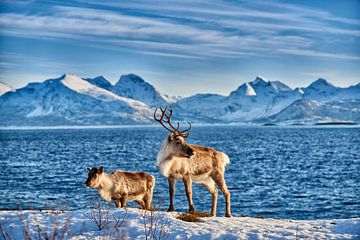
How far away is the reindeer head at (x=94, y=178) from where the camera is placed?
15492mm

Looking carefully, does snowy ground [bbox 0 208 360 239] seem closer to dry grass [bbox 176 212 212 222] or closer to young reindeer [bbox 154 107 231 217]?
dry grass [bbox 176 212 212 222]

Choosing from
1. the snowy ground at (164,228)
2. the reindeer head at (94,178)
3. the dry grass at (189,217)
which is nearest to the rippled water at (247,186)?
the reindeer head at (94,178)

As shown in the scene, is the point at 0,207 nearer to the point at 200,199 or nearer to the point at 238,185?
the point at 200,199

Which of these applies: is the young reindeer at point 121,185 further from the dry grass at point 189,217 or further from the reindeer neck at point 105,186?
the dry grass at point 189,217

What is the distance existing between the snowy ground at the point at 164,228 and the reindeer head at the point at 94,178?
1564mm

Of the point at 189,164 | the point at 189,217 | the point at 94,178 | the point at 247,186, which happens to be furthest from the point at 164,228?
the point at 247,186

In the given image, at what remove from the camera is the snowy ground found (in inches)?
479

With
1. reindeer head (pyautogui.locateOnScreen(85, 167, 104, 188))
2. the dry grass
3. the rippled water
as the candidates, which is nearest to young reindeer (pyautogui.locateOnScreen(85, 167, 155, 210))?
reindeer head (pyautogui.locateOnScreen(85, 167, 104, 188))

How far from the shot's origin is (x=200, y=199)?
38219 millimetres

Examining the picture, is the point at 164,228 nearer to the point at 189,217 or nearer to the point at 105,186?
the point at 189,217

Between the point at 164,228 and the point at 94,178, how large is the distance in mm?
3740

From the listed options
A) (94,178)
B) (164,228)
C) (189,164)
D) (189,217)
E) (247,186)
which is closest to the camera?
(164,228)

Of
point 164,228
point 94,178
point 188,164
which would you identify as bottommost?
point 164,228

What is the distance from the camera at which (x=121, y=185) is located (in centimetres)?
1608
